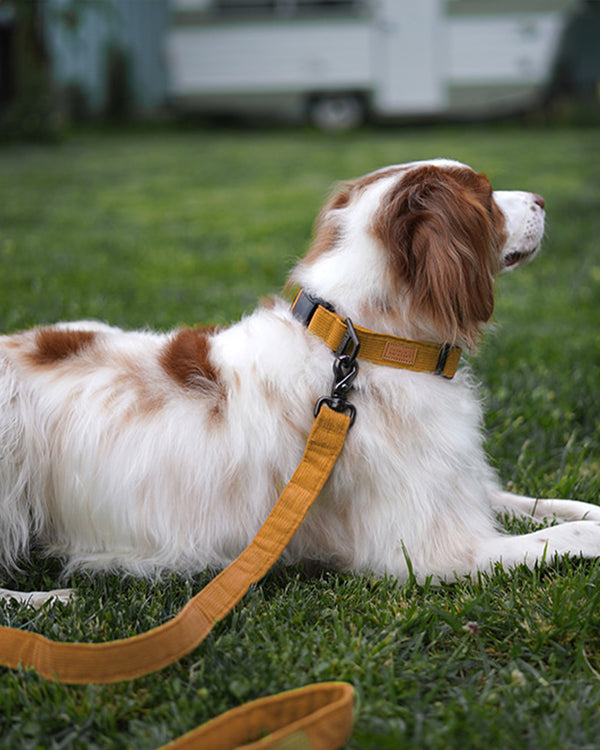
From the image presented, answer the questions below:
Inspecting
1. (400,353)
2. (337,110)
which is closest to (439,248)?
(400,353)

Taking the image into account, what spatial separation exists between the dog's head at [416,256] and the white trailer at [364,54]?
16375mm

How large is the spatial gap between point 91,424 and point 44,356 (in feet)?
1.05

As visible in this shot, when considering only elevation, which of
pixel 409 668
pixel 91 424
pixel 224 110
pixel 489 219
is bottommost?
pixel 409 668

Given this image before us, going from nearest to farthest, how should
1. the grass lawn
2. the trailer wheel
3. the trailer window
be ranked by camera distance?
1. the grass lawn
2. the trailer window
3. the trailer wheel

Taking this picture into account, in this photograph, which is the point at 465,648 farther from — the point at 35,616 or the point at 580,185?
the point at 580,185

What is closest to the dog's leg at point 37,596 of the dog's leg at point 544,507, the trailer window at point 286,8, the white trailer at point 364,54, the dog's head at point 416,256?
the dog's head at point 416,256

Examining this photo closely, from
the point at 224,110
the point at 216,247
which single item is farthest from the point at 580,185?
the point at 224,110

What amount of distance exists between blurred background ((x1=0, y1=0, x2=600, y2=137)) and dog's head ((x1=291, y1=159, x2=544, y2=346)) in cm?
1564

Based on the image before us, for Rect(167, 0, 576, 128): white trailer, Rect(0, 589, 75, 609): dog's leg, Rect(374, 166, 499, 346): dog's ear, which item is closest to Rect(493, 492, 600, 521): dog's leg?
Rect(374, 166, 499, 346): dog's ear

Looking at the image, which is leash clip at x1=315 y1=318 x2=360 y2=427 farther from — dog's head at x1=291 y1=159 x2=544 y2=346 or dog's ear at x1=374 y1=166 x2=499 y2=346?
dog's ear at x1=374 y1=166 x2=499 y2=346

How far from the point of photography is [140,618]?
7.47ft

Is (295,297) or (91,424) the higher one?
(295,297)

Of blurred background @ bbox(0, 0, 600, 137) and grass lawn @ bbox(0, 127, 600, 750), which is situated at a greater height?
blurred background @ bbox(0, 0, 600, 137)

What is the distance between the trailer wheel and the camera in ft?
59.5
